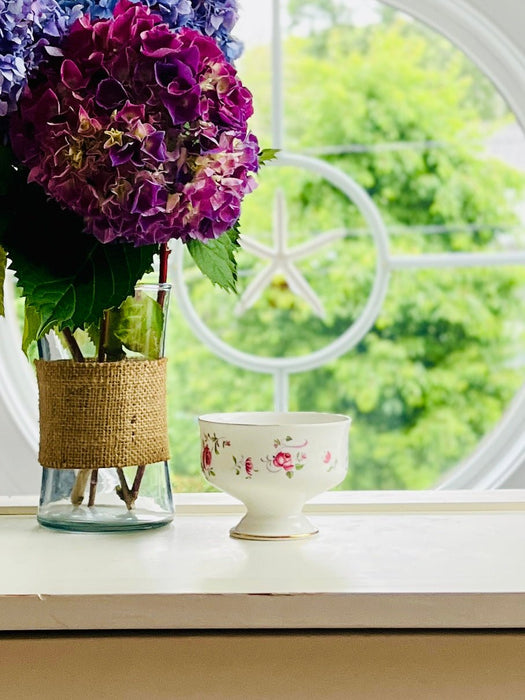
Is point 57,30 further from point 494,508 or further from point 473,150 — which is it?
point 473,150

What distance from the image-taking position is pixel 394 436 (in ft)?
24.9

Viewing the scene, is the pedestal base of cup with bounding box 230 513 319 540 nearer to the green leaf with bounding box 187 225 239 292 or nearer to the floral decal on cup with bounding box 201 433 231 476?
the floral decal on cup with bounding box 201 433 231 476

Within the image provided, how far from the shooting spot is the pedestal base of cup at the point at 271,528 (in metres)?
0.83

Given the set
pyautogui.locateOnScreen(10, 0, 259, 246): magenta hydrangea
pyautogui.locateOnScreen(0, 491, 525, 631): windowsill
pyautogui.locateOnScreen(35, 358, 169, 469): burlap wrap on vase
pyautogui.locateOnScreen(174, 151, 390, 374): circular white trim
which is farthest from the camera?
pyautogui.locateOnScreen(174, 151, 390, 374): circular white trim

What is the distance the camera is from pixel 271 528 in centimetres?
83

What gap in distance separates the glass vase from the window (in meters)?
6.43

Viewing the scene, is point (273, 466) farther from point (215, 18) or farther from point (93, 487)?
point (215, 18)

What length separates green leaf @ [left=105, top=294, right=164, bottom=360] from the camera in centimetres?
86

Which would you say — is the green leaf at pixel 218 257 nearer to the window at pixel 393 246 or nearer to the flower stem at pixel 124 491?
the flower stem at pixel 124 491

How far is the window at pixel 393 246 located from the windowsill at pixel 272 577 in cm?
646

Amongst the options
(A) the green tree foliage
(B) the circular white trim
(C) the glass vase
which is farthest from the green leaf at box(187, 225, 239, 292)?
(A) the green tree foliage

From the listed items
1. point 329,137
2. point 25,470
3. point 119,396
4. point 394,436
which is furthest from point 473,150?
point 119,396

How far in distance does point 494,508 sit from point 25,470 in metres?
0.78

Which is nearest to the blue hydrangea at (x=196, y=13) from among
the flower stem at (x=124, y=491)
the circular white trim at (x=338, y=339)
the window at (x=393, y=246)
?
the flower stem at (x=124, y=491)
